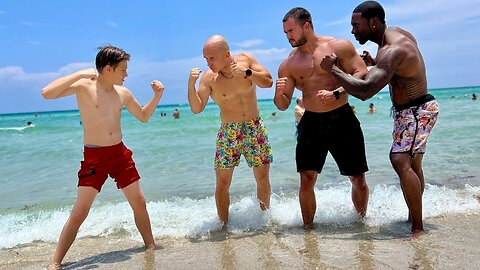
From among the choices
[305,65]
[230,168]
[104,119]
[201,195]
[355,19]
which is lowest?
[201,195]

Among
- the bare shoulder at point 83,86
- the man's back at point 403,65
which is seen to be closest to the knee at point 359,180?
the man's back at point 403,65

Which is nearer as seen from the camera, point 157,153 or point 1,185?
point 1,185

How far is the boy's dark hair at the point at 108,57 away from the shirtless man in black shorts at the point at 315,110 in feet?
4.89

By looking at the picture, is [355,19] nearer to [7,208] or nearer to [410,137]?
[410,137]

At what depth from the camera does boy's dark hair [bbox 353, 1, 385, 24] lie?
400 cm

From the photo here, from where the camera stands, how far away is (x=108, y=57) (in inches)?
157

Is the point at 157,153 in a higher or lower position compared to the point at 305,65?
lower

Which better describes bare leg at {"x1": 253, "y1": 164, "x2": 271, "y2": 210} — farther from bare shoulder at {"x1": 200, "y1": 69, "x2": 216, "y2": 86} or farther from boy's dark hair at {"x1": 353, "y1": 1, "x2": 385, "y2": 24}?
boy's dark hair at {"x1": 353, "y1": 1, "x2": 385, "y2": 24}

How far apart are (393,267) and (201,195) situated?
424cm

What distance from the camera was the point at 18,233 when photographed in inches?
211

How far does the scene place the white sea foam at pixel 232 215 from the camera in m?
4.84

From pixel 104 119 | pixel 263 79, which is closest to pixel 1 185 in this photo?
pixel 104 119

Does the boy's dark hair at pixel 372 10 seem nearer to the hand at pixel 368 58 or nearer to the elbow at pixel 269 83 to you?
the hand at pixel 368 58

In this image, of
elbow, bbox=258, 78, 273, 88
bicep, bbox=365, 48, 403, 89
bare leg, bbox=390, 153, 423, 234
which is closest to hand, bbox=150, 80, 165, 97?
elbow, bbox=258, 78, 273, 88
